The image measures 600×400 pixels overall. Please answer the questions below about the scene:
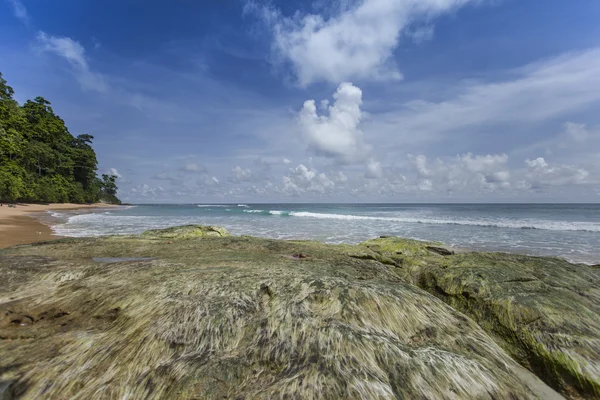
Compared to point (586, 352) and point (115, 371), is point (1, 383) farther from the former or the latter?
point (586, 352)

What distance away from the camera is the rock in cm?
240

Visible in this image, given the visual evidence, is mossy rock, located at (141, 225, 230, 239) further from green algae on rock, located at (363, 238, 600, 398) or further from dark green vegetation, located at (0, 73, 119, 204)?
dark green vegetation, located at (0, 73, 119, 204)

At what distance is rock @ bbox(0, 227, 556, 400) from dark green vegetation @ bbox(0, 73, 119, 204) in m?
45.1

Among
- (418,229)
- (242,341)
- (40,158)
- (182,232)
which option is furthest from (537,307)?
(40,158)

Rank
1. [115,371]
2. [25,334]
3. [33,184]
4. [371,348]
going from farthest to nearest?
[33,184], [25,334], [371,348], [115,371]

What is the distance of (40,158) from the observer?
55.3 m

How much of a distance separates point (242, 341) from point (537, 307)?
424cm

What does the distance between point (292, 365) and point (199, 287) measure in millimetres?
1910

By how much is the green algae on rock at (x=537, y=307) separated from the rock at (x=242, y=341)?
709mm

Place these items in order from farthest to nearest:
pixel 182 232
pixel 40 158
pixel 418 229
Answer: pixel 40 158
pixel 418 229
pixel 182 232

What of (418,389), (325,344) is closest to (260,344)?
(325,344)

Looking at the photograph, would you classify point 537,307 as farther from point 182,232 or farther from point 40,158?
point 40,158

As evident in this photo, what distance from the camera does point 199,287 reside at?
152 inches

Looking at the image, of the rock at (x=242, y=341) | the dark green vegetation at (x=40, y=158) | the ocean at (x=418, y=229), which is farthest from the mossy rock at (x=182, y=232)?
the dark green vegetation at (x=40, y=158)
